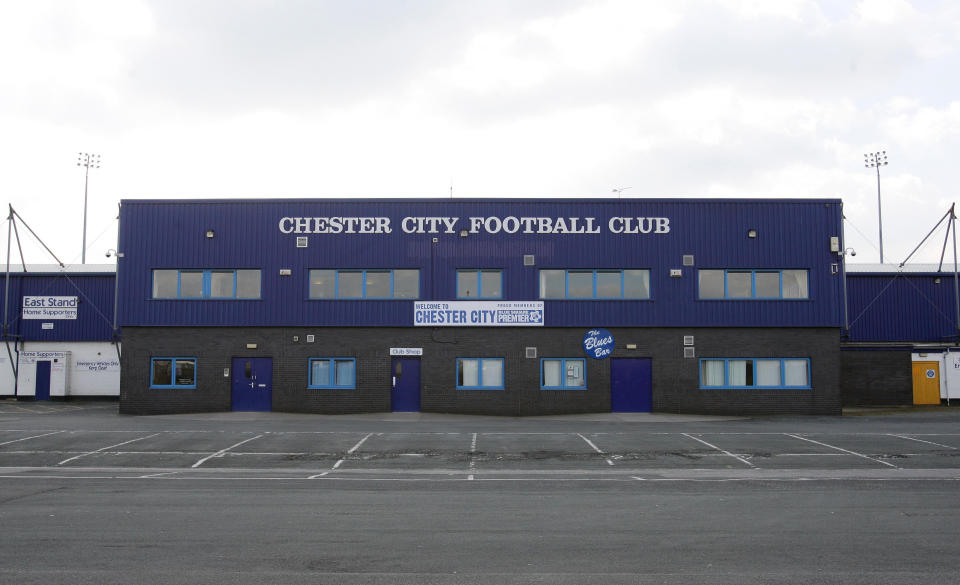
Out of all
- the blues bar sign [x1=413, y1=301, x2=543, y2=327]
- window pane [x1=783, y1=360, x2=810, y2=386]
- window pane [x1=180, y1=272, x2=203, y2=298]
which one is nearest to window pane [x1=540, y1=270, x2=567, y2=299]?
the blues bar sign [x1=413, y1=301, x2=543, y2=327]

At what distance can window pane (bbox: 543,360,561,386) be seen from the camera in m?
30.8

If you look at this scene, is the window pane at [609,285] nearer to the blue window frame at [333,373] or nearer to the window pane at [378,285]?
the window pane at [378,285]

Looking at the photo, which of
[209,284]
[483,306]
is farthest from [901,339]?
[209,284]

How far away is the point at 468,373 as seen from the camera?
3088 centimetres

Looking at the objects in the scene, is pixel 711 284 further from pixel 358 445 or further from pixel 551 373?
pixel 358 445

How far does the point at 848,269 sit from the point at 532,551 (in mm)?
34160

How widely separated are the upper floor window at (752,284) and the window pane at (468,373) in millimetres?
9269

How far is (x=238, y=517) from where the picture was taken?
1170 cm

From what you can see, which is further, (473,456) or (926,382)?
(926,382)

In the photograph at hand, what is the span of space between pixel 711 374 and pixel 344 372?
46.7 ft

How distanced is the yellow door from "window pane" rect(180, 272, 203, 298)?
3115 centimetres

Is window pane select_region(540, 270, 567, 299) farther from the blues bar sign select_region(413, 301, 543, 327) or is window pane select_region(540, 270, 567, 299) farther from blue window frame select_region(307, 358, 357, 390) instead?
blue window frame select_region(307, 358, 357, 390)

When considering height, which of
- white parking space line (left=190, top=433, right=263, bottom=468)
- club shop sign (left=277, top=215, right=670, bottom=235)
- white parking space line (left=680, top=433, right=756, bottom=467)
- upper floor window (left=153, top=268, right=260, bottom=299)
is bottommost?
white parking space line (left=190, top=433, right=263, bottom=468)

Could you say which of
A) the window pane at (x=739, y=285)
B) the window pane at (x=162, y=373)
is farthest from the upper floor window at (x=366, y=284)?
the window pane at (x=739, y=285)
